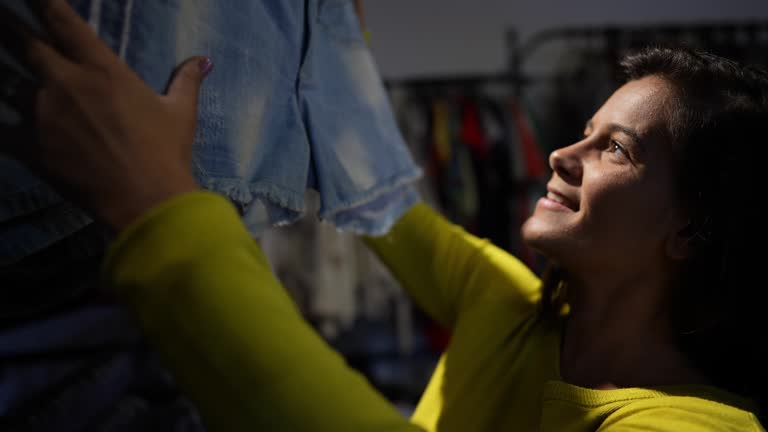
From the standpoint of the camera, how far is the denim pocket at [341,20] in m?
0.54

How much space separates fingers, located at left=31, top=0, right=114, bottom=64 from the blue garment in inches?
1.8

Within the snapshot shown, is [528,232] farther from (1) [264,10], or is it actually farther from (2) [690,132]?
(1) [264,10]

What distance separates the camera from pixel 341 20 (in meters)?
0.56

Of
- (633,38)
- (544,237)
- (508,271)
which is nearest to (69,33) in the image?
(544,237)

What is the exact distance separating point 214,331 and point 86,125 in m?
0.14

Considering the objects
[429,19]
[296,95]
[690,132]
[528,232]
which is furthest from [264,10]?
[429,19]

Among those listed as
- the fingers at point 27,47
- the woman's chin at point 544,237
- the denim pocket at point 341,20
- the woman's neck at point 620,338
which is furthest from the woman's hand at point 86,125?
the woman's neck at point 620,338

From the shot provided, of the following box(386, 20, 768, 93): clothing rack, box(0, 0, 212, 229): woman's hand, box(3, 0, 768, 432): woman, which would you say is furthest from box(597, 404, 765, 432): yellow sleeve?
box(386, 20, 768, 93): clothing rack

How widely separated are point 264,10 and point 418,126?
1.20 m

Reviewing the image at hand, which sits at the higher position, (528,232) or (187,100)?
(187,100)

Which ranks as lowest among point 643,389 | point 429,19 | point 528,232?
point 643,389

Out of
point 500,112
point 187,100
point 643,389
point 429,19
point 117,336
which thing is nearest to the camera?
point 187,100

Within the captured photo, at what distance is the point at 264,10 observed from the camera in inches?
18.1

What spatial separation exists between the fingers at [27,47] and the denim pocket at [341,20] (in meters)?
0.33
